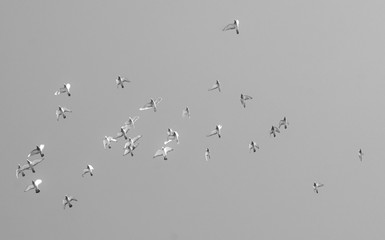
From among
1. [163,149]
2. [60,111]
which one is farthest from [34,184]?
[163,149]

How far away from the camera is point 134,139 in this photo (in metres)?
116

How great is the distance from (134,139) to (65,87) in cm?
1416

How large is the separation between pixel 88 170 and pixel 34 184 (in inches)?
305

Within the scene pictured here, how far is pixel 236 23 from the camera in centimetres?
10119

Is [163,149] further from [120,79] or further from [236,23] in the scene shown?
[236,23]

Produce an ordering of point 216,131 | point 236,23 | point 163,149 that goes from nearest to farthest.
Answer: point 236,23 → point 216,131 → point 163,149

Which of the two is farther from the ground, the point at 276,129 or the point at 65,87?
the point at 65,87

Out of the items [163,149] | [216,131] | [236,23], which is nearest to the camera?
[236,23]

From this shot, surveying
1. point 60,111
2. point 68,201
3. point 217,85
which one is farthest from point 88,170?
point 217,85

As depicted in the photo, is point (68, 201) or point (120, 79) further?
point (120, 79)

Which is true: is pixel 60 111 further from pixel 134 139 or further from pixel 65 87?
pixel 134 139

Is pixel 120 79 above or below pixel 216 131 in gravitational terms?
above

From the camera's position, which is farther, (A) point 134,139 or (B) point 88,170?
(A) point 134,139

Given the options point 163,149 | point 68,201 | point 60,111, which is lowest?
point 68,201
